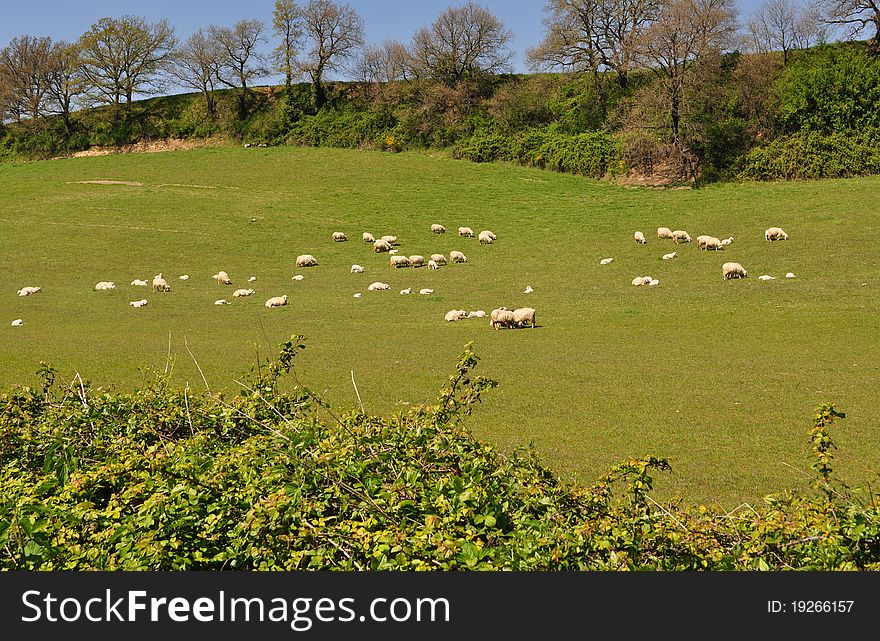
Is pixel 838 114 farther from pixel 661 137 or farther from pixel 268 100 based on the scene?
pixel 268 100

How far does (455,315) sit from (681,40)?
33039 mm

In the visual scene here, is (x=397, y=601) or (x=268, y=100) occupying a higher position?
(x=268, y=100)

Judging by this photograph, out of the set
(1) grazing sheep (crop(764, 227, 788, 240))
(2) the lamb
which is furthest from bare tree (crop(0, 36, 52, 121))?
(1) grazing sheep (crop(764, 227, 788, 240))

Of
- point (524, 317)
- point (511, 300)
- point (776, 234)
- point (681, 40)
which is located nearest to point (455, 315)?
point (524, 317)

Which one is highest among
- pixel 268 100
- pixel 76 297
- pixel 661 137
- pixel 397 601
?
pixel 268 100

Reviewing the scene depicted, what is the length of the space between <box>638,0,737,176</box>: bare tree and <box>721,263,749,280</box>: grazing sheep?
23948 mm

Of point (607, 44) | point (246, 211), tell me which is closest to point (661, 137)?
point (607, 44)

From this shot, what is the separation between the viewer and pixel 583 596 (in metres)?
4.19

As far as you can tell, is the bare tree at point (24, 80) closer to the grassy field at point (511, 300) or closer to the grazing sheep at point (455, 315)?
the grassy field at point (511, 300)

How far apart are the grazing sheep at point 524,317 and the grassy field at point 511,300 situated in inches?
25.6

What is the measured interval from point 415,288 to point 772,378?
16870mm

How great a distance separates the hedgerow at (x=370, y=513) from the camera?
16.6 ft

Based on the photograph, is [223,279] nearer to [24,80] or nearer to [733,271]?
[733,271]

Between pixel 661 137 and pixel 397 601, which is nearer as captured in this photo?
pixel 397 601
